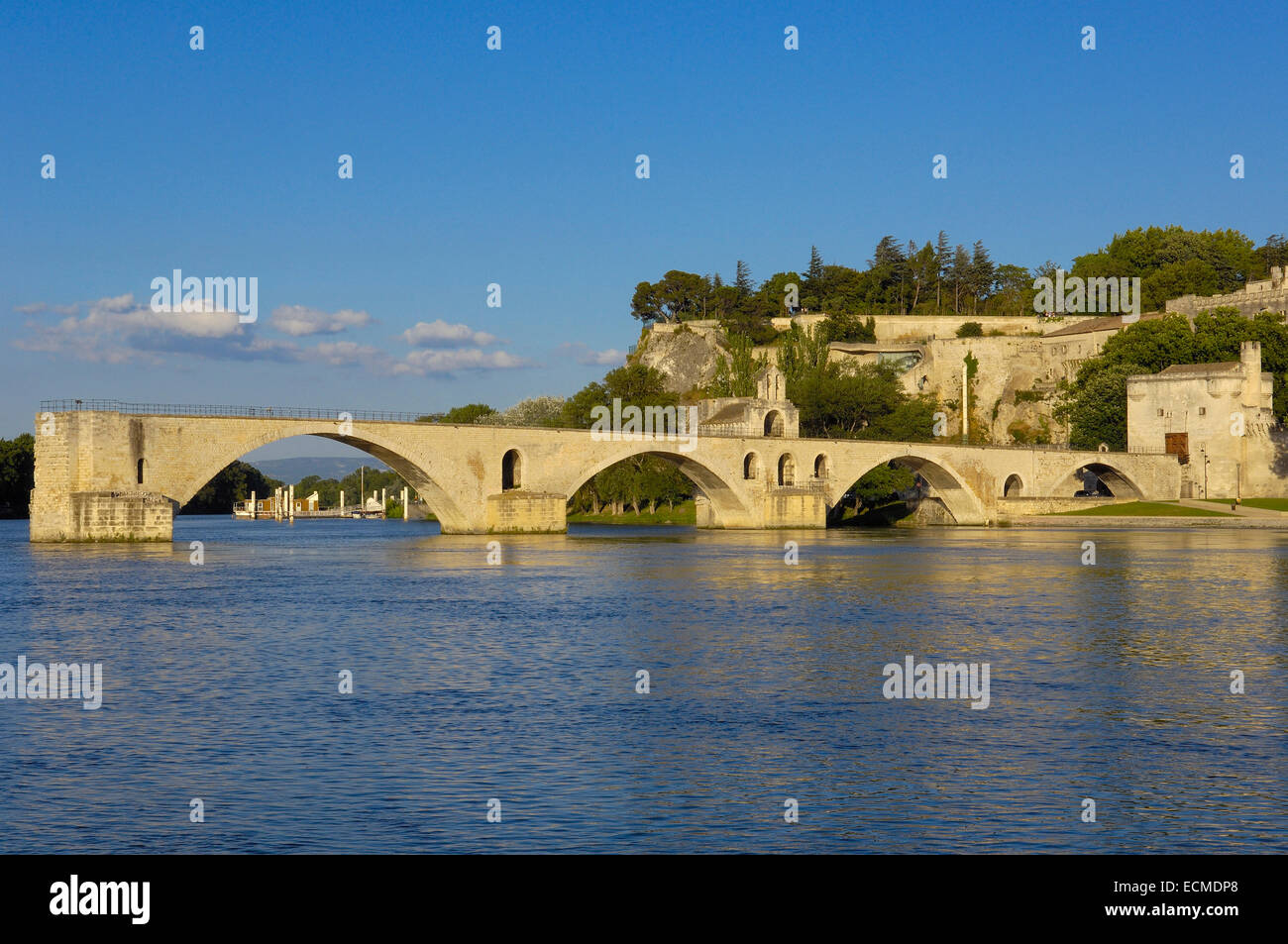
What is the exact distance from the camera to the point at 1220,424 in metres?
91.9

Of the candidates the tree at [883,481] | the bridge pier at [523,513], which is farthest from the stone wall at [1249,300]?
the bridge pier at [523,513]

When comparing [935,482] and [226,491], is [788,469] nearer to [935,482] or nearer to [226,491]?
[935,482]

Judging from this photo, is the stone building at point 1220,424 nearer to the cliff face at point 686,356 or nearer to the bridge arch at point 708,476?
the bridge arch at point 708,476

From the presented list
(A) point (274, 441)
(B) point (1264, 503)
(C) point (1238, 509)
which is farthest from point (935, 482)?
(A) point (274, 441)

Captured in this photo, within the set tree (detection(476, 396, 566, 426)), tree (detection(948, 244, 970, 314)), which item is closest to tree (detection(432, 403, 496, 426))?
tree (detection(476, 396, 566, 426))

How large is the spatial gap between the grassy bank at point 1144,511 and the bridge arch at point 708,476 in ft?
72.5

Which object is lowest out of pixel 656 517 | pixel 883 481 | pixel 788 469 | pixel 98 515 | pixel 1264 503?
pixel 656 517

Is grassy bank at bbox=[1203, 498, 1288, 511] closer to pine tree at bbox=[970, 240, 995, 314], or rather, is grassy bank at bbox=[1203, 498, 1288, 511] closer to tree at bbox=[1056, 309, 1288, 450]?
tree at bbox=[1056, 309, 1288, 450]

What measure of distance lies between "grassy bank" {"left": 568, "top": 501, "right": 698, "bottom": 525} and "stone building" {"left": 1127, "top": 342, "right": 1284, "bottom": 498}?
36.3m

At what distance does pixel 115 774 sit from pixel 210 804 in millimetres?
1877

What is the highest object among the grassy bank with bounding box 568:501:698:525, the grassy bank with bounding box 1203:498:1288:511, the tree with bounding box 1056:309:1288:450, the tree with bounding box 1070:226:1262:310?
the tree with bounding box 1070:226:1262:310

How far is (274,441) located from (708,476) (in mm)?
30946

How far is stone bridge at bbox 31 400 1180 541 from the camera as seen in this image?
189ft

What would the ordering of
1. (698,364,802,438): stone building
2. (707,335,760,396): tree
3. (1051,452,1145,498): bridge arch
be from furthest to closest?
1. (707,335,760,396): tree
2. (1051,452,1145,498): bridge arch
3. (698,364,802,438): stone building
